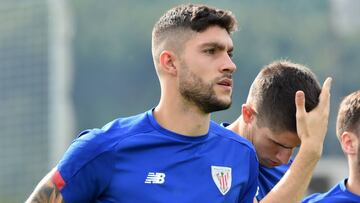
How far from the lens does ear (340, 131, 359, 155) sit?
6.49 metres

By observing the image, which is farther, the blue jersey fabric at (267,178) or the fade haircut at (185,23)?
the blue jersey fabric at (267,178)

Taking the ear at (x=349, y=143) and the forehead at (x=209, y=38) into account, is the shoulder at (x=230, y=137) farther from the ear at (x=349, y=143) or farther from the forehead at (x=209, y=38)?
the ear at (x=349, y=143)

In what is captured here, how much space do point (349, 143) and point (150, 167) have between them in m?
1.51

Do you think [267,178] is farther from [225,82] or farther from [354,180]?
[225,82]

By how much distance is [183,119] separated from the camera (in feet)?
18.6

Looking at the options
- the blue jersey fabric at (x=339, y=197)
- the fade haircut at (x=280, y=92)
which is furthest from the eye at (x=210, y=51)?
the blue jersey fabric at (x=339, y=197)

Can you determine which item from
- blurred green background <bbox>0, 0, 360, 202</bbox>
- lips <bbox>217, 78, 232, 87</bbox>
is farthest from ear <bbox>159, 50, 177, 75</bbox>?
blurred green background <bbox>0, 0, 360, 202</bbox>

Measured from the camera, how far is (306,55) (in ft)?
104

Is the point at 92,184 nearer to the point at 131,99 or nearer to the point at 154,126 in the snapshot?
the point at 154,126

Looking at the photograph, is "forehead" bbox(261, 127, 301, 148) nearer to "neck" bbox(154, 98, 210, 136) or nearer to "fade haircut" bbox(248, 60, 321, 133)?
"fade haircut" bbox(248, 60, 321, 133)

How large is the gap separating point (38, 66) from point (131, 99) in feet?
35.8

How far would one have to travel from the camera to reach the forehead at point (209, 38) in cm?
564

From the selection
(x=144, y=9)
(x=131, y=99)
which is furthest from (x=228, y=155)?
(x=144, y=9)

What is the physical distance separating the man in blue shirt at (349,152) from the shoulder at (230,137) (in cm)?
71
